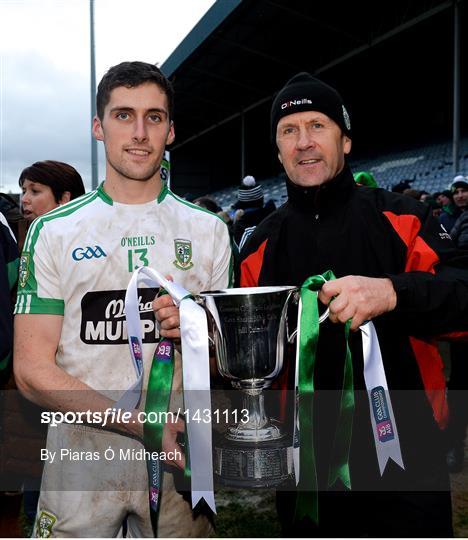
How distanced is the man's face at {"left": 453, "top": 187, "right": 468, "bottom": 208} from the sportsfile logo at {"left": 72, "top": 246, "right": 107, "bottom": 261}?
5018 mm

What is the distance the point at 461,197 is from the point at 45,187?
4.35m

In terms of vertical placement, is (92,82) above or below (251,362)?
above

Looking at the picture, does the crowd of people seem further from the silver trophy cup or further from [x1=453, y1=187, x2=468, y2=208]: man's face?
[x1=453, y1=187, x2=468, y2=208]: man's face

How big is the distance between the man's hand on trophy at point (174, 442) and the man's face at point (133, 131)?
2.74 feet

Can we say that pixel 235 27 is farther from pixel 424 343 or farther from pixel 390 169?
pixel 424 343

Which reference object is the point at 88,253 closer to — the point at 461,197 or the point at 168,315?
the point at 168,315

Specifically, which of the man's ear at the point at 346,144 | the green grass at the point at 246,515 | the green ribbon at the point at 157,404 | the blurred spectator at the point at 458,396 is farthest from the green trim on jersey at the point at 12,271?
the blurred spectator at the point at 458,396

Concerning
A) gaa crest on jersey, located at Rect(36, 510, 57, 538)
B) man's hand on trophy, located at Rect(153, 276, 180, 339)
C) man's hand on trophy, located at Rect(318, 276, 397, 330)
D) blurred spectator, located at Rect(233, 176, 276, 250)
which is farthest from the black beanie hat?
blurred spectator, located at Rect(233, 176, 276, 250)

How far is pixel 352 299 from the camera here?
1.57 metres

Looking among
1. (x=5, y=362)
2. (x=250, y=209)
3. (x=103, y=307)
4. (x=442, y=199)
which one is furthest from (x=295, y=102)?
(x=442, y=199)

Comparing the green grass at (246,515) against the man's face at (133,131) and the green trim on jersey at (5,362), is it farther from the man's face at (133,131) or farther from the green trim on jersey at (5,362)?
the man's face at (133,131)

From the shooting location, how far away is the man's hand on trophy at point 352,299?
5.13 feet

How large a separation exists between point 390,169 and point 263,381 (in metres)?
20.5

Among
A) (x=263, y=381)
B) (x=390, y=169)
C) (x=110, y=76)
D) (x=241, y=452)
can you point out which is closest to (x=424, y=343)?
(x=263, y=381)
